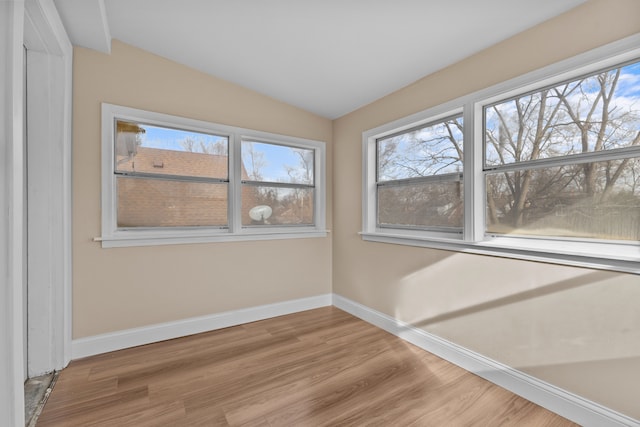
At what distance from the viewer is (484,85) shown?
7.02 ft

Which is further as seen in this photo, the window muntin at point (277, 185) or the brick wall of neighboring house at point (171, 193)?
the window muntin at point (277, 185)

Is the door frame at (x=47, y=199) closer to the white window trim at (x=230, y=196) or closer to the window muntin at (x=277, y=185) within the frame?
the white window trim at (x=230, y=196)

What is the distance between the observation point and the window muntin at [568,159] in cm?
160

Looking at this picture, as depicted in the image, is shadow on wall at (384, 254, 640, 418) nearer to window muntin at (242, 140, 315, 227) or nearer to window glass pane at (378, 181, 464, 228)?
window glass pane at (378, 181, 464, 228)

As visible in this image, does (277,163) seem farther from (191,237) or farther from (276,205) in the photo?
(191,237)

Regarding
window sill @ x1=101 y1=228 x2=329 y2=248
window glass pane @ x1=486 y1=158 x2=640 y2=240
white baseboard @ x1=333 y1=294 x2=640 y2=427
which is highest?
window glass pane @ x1=486 y1=158 x2=640 y2=240

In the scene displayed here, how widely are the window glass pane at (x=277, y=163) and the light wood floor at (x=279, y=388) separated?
169 centimetres

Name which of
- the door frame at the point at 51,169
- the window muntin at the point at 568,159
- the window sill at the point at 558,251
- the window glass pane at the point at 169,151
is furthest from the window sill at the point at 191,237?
the window muntin at the point at 568,159

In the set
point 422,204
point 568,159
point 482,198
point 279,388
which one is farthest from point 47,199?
point 568,159

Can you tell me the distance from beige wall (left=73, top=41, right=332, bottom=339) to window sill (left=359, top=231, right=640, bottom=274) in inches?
69.4

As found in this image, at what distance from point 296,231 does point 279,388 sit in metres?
1.73

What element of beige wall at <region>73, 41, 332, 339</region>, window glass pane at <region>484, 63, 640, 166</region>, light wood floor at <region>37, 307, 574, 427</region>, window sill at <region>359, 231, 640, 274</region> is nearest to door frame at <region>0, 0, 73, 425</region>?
beige wall at <region>73, 41, 332, 339</region>

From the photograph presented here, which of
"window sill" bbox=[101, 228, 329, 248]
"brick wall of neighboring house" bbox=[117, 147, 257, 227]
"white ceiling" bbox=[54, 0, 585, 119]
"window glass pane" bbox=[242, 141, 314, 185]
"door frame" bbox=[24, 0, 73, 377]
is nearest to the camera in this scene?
"white ceiling" bbox=[54, 0, 585, 119]

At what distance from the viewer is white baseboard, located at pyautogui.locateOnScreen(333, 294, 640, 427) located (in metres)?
1.60
